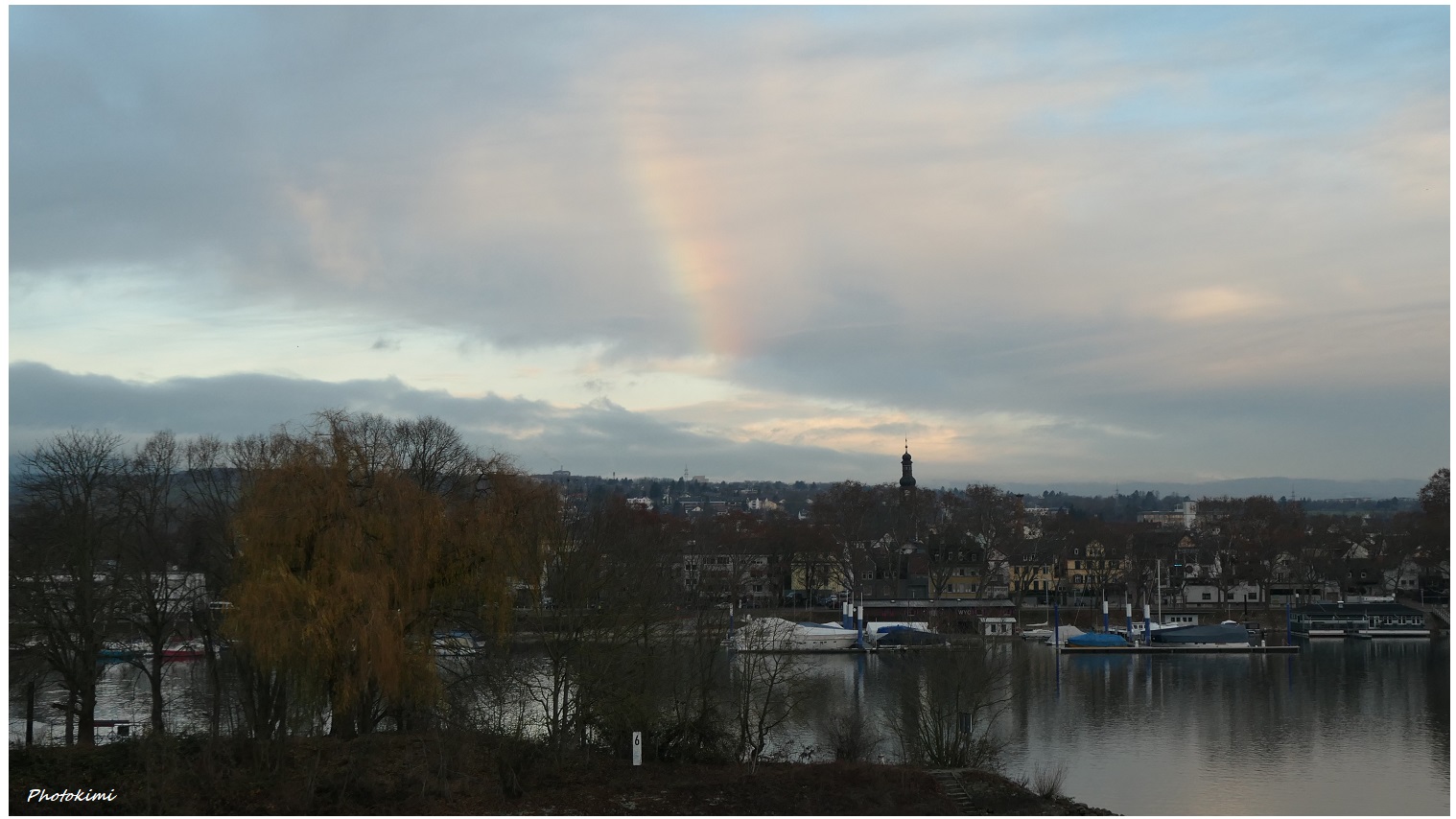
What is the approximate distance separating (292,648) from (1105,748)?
22.8m

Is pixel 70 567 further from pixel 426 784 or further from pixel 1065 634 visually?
pixel 1065 634

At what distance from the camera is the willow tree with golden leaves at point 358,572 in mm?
23531

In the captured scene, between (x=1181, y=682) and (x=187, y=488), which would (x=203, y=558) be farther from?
(x=1181, y=682)

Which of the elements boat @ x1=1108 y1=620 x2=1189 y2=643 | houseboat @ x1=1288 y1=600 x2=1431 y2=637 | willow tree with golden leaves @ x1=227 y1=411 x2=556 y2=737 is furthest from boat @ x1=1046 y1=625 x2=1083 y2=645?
willow tree with golden leaves @ x1=227 y1=411 x2=556 y2=737

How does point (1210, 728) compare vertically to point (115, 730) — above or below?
below

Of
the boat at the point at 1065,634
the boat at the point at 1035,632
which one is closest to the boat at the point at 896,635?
the boat at the point at 1035,632

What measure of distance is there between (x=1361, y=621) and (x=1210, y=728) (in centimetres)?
4851

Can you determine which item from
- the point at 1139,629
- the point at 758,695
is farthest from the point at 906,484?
the point at 758,695

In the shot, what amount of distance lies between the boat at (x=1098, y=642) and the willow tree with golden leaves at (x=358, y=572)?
51.8 meters

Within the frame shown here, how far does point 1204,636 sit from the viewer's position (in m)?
74.4

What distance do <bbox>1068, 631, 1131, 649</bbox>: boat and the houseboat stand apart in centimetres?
1533

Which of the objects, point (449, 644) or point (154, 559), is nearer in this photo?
point (449, 644)

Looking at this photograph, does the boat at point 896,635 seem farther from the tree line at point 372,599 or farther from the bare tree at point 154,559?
the bare tree at point 154,559

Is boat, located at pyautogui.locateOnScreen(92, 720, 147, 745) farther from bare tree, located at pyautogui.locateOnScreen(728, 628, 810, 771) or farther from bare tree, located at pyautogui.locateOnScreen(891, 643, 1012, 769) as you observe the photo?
bare tree, located at pyautogui.locateOnScreen(891, 643, 1012, 769)
